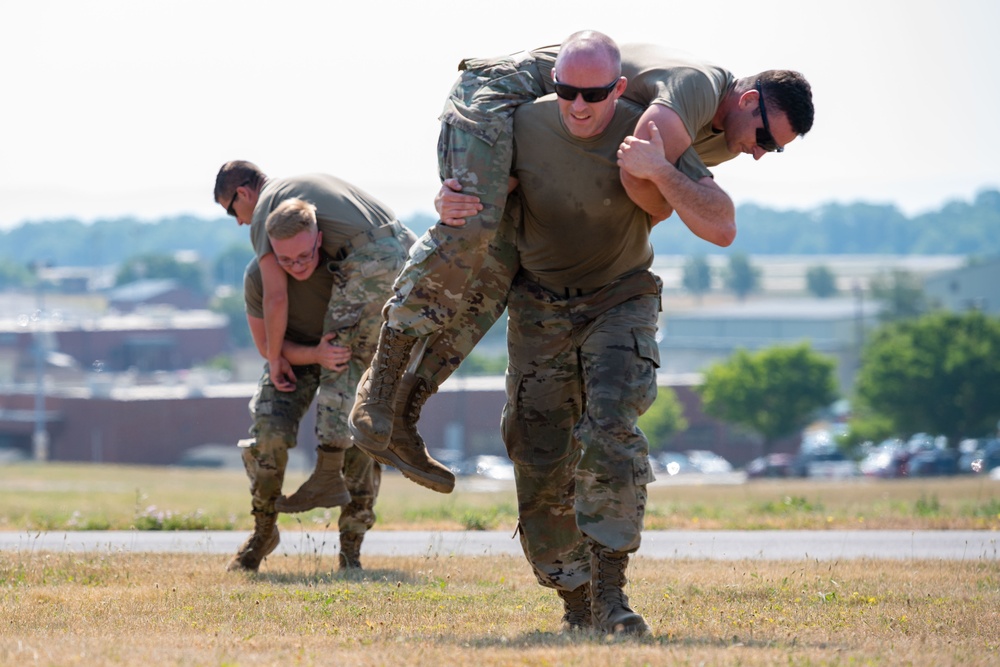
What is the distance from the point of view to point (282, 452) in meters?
9.59

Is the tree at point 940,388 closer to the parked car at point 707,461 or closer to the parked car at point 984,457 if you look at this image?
the parked car at point 984,457

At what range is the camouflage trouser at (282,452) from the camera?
9.51 metres

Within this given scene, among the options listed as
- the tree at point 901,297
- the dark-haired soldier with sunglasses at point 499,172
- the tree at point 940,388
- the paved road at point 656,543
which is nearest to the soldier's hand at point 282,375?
the paved road at point 656,543

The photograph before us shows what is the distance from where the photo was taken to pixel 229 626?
6844mm

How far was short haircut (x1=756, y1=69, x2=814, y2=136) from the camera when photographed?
658cm

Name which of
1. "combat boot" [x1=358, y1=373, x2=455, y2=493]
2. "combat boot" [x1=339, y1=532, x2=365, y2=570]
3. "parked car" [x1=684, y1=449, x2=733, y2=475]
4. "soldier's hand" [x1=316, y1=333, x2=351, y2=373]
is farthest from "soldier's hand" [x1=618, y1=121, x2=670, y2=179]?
"parked car" [x1=684, y1=449, x2=733, y2=475]

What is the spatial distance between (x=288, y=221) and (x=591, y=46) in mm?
3213

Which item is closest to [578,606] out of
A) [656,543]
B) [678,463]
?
[656,543]

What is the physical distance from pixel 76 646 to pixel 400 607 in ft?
6.98

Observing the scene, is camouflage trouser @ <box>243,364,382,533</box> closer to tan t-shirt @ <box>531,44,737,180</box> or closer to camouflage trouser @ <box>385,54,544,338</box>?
camouflage trouser @ <box>385,54,544,338</box>

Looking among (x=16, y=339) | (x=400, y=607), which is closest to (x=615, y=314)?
(x=400, y=607)

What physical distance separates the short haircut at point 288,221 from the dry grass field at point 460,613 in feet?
7.07

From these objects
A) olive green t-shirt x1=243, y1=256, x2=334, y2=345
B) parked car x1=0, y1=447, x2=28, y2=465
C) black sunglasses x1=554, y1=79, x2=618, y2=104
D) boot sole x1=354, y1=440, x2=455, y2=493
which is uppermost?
black sunglasses x1=554, y1=79, x2=618, y2=104

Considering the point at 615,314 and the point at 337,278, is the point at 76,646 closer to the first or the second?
the point at 615,314
